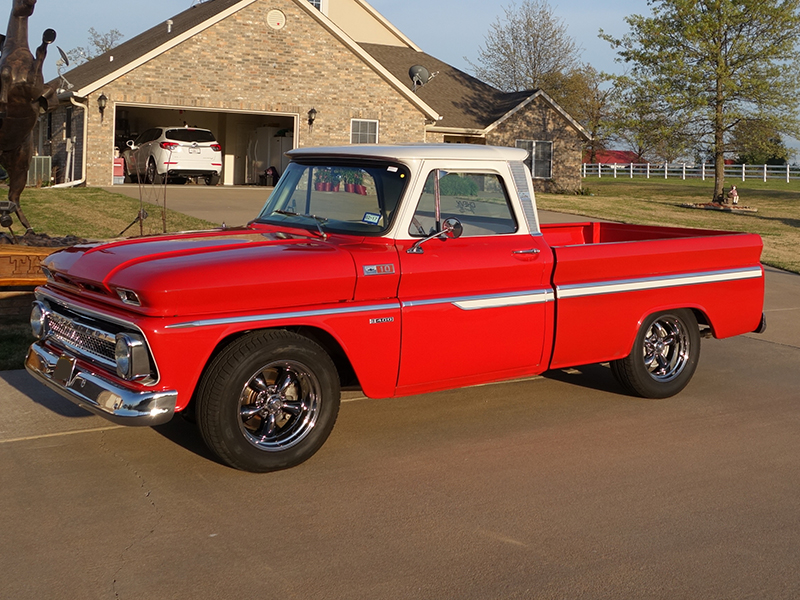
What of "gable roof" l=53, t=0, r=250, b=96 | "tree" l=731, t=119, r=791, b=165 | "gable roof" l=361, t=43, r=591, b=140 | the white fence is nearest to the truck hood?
"gable roof" l=53, t=0, r=250, b=96

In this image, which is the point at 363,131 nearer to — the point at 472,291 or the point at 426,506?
the point at 472,291

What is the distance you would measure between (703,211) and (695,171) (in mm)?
28678

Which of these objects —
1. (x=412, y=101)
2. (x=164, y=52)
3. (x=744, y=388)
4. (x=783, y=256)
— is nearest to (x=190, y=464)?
(x=744, y=388)

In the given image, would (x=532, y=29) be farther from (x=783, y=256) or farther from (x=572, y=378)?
(x=572, y=378)

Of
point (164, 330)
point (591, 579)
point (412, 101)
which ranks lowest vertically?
point (591, 579)

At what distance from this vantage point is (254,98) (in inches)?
1097

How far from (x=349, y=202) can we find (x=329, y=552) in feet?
8.38

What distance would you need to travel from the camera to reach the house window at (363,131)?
97.2ft

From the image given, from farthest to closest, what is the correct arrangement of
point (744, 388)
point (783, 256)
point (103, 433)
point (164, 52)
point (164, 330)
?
point (164, 52)
point (783, 256)
point (744, 388)
point (103, 433)
point (164, 330)

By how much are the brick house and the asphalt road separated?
20.9m

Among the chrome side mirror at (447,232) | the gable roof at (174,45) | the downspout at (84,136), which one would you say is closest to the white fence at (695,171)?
the gable roof at (174,45)

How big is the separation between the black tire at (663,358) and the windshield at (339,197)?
2.36m

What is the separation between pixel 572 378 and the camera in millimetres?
7848

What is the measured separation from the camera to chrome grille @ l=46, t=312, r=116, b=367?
5020 millimetres
